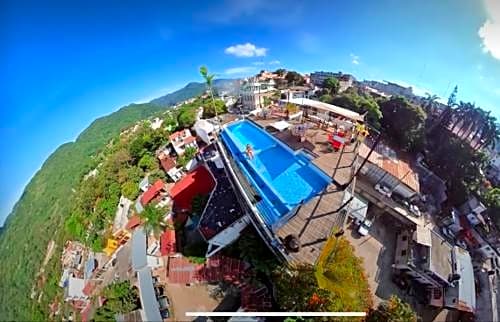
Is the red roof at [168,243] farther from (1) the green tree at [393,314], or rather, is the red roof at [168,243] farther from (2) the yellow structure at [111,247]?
(1) the green tree at [393,314]

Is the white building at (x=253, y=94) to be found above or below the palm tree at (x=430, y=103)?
above

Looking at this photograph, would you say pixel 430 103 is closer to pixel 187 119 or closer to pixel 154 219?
pixel 187 119

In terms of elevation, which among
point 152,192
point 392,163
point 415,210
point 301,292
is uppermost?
point 392,163

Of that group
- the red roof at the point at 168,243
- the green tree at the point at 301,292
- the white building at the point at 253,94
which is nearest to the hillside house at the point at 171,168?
the red roof at the point at 168,243

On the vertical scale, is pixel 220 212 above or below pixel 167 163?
below

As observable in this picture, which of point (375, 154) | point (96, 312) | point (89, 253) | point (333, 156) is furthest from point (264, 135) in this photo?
point (89, 253)

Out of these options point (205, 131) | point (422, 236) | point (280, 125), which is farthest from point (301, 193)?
point (205, 131)

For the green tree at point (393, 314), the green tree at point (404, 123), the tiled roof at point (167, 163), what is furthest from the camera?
the tiled roof at point (167, 163)
